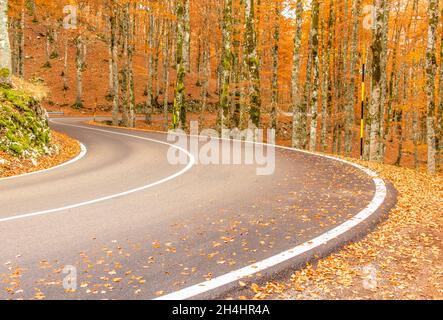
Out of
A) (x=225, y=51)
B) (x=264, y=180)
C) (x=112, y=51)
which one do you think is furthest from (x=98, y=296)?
(x=112, y=51)

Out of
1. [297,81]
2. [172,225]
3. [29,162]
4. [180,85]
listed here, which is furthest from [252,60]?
[172,225]

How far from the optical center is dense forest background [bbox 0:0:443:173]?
2058 centimetres

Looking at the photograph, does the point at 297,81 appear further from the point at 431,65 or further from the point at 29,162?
the point at 29,162

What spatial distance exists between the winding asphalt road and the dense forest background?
17.1 ft

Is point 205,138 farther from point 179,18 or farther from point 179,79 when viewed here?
point 179,18

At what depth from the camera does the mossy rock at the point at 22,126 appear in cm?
1309

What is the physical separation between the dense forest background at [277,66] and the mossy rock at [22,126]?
4.89 feet

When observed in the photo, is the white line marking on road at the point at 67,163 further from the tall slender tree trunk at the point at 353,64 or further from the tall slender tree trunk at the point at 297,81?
the tall slender tree trunk at the point at 353,64

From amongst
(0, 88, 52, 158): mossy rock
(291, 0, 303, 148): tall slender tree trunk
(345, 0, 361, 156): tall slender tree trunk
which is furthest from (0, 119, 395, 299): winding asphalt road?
(345, 0, 361, 156): tall slender tree trunk

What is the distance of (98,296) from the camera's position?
13.5 feet

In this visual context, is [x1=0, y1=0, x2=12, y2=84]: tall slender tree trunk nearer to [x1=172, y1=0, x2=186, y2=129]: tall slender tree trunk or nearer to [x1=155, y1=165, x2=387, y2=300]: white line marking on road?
[x1=172, y1=0, x2=186, y2=129]: tall slender tree trunk

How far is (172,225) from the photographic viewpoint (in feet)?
21.3

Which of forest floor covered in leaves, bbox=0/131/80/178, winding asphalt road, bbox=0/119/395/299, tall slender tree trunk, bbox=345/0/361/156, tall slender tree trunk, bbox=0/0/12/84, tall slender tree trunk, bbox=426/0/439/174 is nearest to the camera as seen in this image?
winding asphalt road, bbox=0/119/395/299

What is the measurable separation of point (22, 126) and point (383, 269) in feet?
43.7
